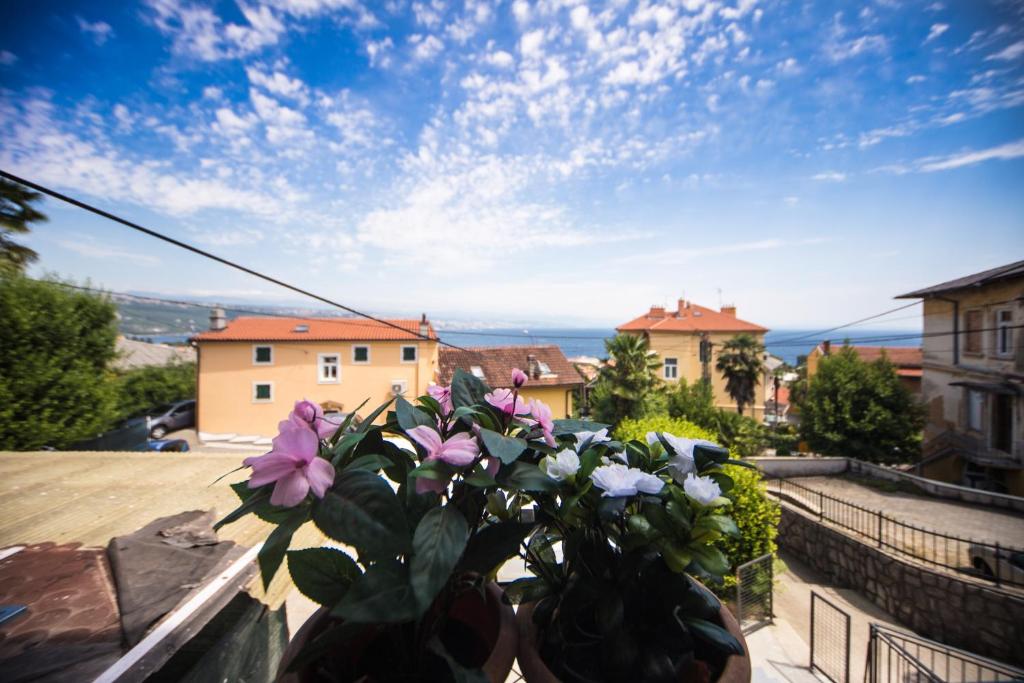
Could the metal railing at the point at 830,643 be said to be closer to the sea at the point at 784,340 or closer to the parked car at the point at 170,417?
the sea at the point at 784,340

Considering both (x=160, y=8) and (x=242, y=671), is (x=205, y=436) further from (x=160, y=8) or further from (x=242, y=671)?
(x=242, y=671)

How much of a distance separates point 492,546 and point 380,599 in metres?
0.17

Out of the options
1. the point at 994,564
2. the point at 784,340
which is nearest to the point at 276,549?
the point at 994,564

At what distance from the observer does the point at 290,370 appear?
1309cm

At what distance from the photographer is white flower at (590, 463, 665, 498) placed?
484 mm

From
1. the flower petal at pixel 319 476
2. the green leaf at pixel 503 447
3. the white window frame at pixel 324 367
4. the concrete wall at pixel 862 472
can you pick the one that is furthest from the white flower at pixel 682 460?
the white window frame at pixel 324 367

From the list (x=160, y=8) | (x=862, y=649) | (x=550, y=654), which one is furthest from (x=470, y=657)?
(x=862, y=649)

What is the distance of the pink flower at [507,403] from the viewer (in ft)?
2.01

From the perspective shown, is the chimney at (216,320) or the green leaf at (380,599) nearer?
the green leaf at (380,599)

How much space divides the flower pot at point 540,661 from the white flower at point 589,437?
0.99 ft

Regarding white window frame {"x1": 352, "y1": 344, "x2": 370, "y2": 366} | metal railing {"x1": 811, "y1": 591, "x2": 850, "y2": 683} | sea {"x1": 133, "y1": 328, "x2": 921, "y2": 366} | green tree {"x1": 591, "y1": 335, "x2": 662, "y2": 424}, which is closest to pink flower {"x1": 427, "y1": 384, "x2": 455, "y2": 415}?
metal railing {"x1": 811, "y1": 591, "x2": 850, "y2": 683}

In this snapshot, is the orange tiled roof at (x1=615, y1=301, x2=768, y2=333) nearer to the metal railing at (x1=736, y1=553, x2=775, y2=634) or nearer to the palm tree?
the palm tree

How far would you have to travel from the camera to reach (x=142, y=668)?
83 centimetres

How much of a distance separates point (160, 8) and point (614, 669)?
3539 mm
